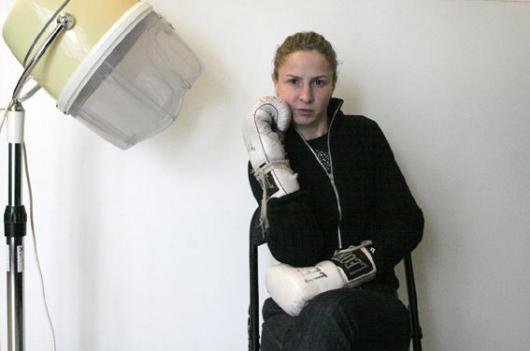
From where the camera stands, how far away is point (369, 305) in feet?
2.84

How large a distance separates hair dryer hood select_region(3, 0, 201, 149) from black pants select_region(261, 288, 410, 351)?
1.82 feet

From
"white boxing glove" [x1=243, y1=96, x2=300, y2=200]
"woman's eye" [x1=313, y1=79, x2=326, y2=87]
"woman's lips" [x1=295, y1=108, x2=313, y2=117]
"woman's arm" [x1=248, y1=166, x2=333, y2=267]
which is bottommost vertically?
"woman's arm" [x1=248, y1=166, x2=333, y2=267]

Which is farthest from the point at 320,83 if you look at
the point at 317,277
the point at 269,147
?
the point at 317,277

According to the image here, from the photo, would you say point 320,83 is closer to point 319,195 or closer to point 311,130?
point 311,130

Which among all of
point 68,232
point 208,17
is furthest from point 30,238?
point 208,17

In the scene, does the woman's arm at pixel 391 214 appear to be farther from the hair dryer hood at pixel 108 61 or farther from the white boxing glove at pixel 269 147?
the hair dryer hood at pixel 108 61

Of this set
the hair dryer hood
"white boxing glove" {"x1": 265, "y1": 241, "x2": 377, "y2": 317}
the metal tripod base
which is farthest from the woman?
the metal tripod base

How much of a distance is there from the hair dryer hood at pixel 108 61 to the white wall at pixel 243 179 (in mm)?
331

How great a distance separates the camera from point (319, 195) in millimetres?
1189

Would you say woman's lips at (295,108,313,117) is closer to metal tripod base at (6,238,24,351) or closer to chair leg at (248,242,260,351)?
chair leg at (248,242,260,351)

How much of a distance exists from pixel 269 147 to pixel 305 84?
0.19m

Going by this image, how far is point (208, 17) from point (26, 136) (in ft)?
2.03

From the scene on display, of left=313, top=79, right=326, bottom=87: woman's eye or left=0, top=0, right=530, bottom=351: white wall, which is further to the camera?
left=0, top=0, right=530, bottom=351: white wall

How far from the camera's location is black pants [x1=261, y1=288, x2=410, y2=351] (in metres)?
0.82
